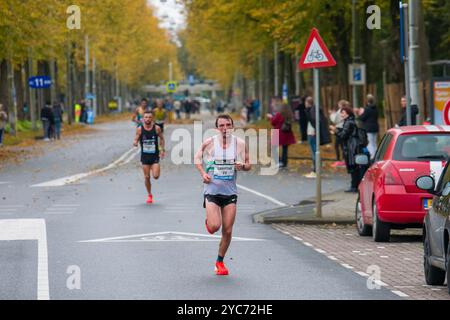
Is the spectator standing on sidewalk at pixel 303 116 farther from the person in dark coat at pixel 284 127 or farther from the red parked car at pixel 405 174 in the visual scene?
the red parked car at pixel 405 174

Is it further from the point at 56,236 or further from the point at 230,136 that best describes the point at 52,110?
the point at 230,136

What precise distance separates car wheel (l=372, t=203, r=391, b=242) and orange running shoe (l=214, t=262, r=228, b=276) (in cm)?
441

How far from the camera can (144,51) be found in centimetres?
12456

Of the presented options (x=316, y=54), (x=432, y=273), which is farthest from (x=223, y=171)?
(x=316, y=54)

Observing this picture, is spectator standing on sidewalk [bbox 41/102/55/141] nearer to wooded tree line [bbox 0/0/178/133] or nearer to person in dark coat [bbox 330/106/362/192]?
wooded tree line [bbox 0/0/178/133]

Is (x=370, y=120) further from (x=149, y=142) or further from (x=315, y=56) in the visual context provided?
(x=315, y=56)

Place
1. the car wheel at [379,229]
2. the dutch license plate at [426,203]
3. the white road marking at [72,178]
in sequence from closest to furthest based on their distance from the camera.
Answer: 1. the dutch license plate at [426,203]
2. the car wheel at [379,229]
3. the white road marking at [72,178]

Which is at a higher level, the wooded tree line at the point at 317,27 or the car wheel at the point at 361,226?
the wooded tree line at the point at 317,27

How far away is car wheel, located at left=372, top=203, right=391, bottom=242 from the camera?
18.4 meters

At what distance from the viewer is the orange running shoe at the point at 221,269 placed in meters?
14.4

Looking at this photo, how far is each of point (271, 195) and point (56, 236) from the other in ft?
31.5

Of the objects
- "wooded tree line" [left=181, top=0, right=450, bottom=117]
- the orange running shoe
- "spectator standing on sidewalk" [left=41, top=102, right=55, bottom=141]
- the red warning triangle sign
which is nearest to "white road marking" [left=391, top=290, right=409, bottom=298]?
the orange running shoe

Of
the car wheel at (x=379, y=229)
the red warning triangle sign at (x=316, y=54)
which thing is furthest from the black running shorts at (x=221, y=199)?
the red warning triangle sign at (x=316, y=54)

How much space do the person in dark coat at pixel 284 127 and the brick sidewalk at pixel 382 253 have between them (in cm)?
1507
